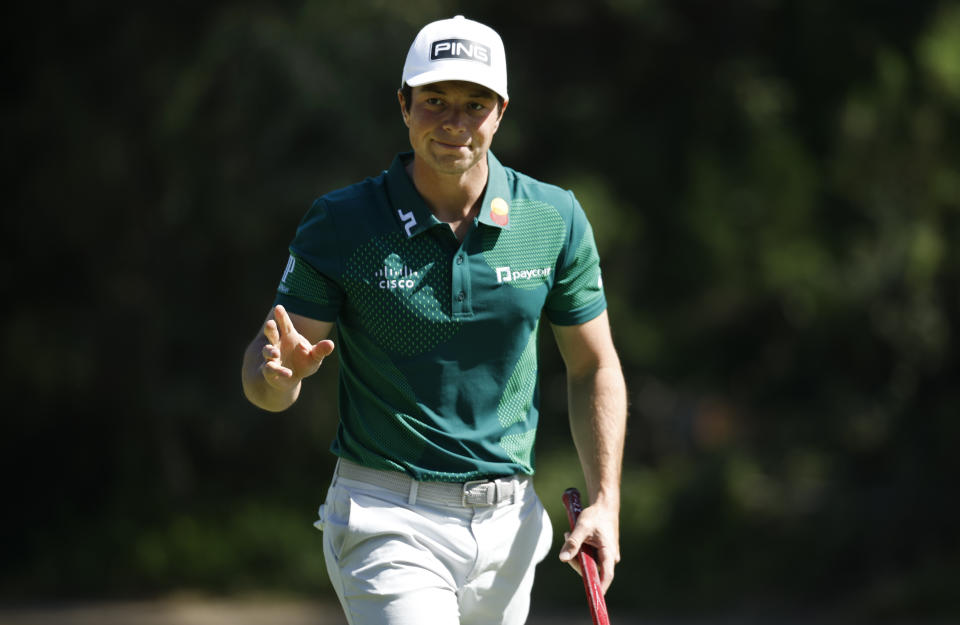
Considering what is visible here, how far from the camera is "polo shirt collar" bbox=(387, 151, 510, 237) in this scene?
9.89 ft

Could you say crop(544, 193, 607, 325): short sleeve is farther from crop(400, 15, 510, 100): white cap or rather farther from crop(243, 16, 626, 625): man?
crop(400, 15, 510, 100): white cap

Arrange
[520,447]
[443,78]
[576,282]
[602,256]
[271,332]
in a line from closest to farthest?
1. [271,332]
2. [443,78]
3. [520,447]
4. [576,282]
5. [602,256]

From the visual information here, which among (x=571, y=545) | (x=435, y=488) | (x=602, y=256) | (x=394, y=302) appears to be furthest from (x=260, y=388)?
(x=602, y=256)

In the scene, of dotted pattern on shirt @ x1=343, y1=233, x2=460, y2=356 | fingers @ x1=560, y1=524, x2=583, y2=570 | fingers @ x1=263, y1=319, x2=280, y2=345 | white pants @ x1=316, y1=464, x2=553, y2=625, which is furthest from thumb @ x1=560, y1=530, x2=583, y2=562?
fingers @ x1=263, y1=319, x2=280, y2=345

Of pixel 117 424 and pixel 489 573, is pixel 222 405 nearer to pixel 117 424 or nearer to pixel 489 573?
pixel 117 424

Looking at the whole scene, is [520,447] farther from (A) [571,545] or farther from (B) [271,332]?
(B) [271,332]

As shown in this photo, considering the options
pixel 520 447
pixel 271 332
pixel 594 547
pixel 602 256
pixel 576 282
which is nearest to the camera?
pixel 271 332

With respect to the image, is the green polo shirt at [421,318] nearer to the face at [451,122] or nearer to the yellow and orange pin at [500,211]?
the yellow and orange pin at [500,211]

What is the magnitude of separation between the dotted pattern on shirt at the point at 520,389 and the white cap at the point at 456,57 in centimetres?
66

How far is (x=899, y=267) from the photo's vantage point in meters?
9.81

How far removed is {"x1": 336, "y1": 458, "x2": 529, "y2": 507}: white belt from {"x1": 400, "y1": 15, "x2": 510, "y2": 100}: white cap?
95 cm

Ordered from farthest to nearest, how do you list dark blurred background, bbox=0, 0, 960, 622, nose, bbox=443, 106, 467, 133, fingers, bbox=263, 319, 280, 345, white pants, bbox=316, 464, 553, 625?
dark blurred background, bbox=0, 0, 960, 622
nose, bbox=443, 106, 467, 133
white pants, bbox=316, 464, 553, 625
fingers, bbox=263, 319, 280, 345

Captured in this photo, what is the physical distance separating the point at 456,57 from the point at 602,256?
311 inches

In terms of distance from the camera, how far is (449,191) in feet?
10.1
